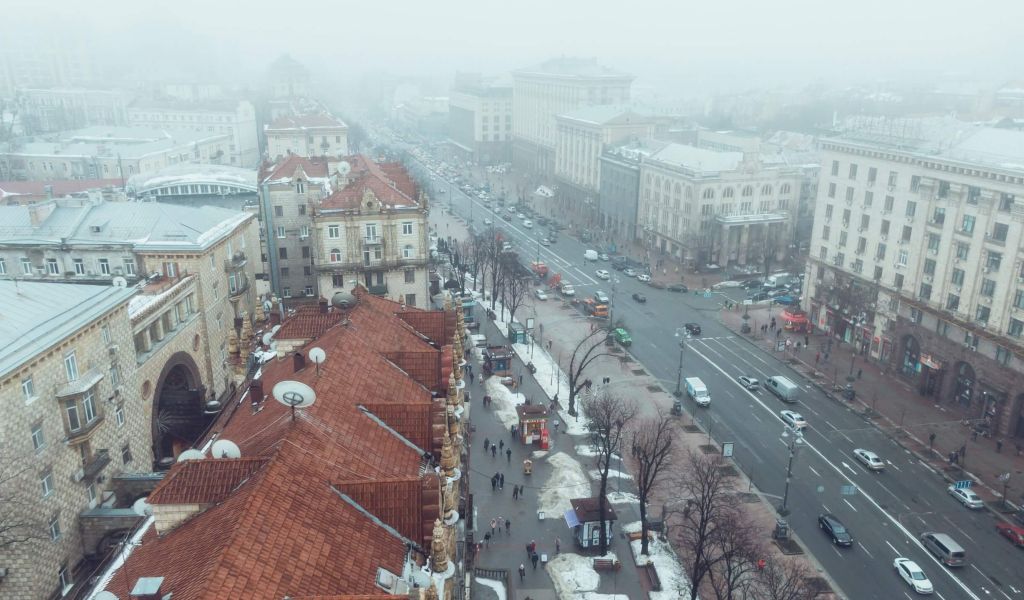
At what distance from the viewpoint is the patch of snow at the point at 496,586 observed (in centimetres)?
4381

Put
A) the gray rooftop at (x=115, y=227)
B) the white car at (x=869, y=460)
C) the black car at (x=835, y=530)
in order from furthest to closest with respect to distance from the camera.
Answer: the gray rooftop at (x=115, y=227) → the white car at (x=869, y=460) → the black car at (x=835, y=530)

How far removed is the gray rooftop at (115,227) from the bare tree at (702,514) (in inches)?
1727

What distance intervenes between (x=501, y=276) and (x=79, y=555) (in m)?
65.8

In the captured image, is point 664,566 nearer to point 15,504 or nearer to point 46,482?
point 46,482

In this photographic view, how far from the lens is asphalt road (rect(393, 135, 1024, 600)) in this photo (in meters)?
46.4

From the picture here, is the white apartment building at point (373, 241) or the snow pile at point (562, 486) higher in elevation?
the white apartment building at point (373, 241)

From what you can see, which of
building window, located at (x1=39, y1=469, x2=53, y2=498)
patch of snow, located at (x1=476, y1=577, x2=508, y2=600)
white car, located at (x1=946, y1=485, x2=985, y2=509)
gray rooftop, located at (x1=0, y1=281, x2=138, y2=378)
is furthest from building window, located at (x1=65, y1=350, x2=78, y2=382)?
white car, located at (x1=946, y1=485, x2=985, y2=509)

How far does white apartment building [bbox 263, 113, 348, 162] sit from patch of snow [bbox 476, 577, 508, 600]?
113 m

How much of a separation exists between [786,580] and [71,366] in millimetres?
43572

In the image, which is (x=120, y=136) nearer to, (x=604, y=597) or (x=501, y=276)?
(x=501, y=276)

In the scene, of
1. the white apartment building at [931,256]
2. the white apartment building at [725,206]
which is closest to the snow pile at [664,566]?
the white apartment building at [931,256]

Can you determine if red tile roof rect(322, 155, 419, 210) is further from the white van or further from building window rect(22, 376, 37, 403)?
building window rect(22, 376, 37, 403)

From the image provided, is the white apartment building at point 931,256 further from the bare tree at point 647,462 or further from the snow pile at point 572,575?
the snow pile at point 572,575

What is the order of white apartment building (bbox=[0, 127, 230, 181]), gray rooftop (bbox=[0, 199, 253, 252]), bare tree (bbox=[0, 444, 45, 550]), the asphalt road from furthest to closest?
white apartment building (bbox=[0, 127, 230, 181]) → gray rooftop (bbox=[0, 199, 253, 252]) → the asphalt road → bare tree (bbox=[0, 444, 45, 550])
